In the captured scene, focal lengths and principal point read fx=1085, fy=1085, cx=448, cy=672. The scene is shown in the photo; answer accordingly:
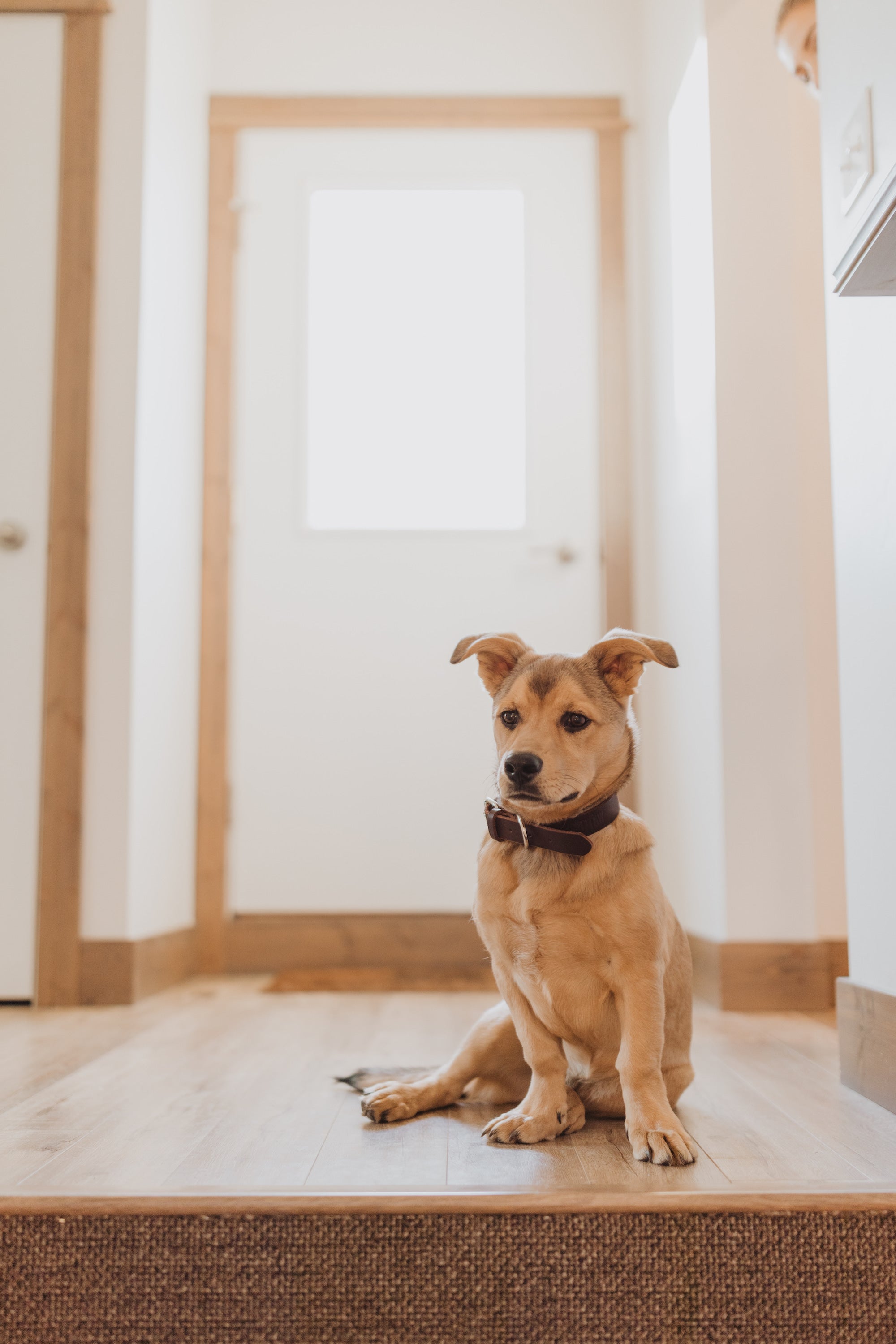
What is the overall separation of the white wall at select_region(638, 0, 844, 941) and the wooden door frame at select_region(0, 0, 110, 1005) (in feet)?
5.40

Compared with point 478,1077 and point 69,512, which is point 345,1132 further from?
point 69,512

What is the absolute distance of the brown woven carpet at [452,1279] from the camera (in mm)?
1214

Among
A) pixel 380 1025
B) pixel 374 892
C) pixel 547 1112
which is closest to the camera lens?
pixel 547 1112

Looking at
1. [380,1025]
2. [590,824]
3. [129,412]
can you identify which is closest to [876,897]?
[590,824]

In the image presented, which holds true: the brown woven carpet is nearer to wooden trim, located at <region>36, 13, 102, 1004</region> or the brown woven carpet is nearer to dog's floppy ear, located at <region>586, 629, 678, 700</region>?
dog's floppy ear, located at <region>586, 629, 678, 700</region>

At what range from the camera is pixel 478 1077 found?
1.78m

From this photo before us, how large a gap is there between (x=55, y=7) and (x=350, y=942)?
9.37 feet

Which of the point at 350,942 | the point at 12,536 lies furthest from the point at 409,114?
the point at 350,942

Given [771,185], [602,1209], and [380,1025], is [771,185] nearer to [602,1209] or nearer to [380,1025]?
[380,1025]

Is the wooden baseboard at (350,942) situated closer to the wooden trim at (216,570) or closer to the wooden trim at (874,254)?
the wooden trim at (216,570)

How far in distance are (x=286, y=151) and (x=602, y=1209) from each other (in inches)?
138

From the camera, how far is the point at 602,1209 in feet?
4.02

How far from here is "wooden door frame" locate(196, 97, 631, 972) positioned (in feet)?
11.5

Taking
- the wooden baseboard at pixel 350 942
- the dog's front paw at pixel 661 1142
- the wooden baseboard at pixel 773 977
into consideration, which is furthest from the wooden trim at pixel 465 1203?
the wooden baseboard at pixel 350 942
